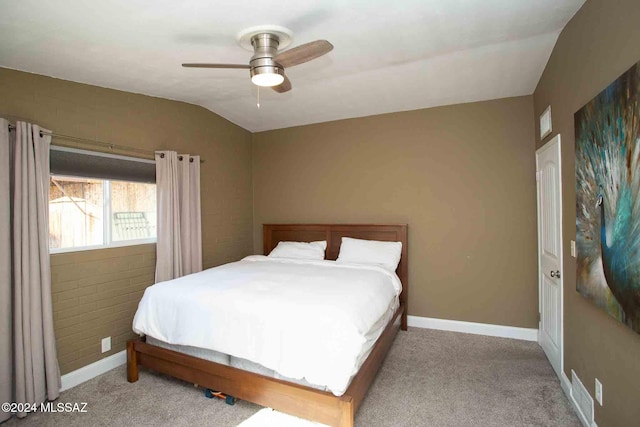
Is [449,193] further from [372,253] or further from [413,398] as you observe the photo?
[413,398]

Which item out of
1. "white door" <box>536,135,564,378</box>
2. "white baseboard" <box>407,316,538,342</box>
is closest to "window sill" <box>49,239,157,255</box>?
"white baseboard" <box>407,316,538,342</box>

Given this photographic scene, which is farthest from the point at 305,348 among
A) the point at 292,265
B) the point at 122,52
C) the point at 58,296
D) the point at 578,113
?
the point at 122,52

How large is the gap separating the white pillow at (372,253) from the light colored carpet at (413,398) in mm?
956

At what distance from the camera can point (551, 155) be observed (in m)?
2.58

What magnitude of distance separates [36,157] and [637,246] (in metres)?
3.56

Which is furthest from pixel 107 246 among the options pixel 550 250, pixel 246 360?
pixel 550 250

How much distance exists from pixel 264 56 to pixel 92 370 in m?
2.86

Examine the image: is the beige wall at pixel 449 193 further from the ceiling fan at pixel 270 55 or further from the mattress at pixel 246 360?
the ceiling fan at pixel 270 55

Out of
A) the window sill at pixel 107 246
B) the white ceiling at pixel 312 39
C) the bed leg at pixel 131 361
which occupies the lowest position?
the bed leg at pixel 131 361

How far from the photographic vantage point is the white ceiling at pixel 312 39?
181 centimetres

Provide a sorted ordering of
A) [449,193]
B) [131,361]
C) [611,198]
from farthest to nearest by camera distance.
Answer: [449,193] < [131,361] < [611,198]

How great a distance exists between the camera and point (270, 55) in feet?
6.41

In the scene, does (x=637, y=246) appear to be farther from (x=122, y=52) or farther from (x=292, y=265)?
(x=122, y=52)

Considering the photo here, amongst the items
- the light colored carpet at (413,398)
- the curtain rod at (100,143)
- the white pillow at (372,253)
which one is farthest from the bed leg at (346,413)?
the curtain rod at (100,143)
